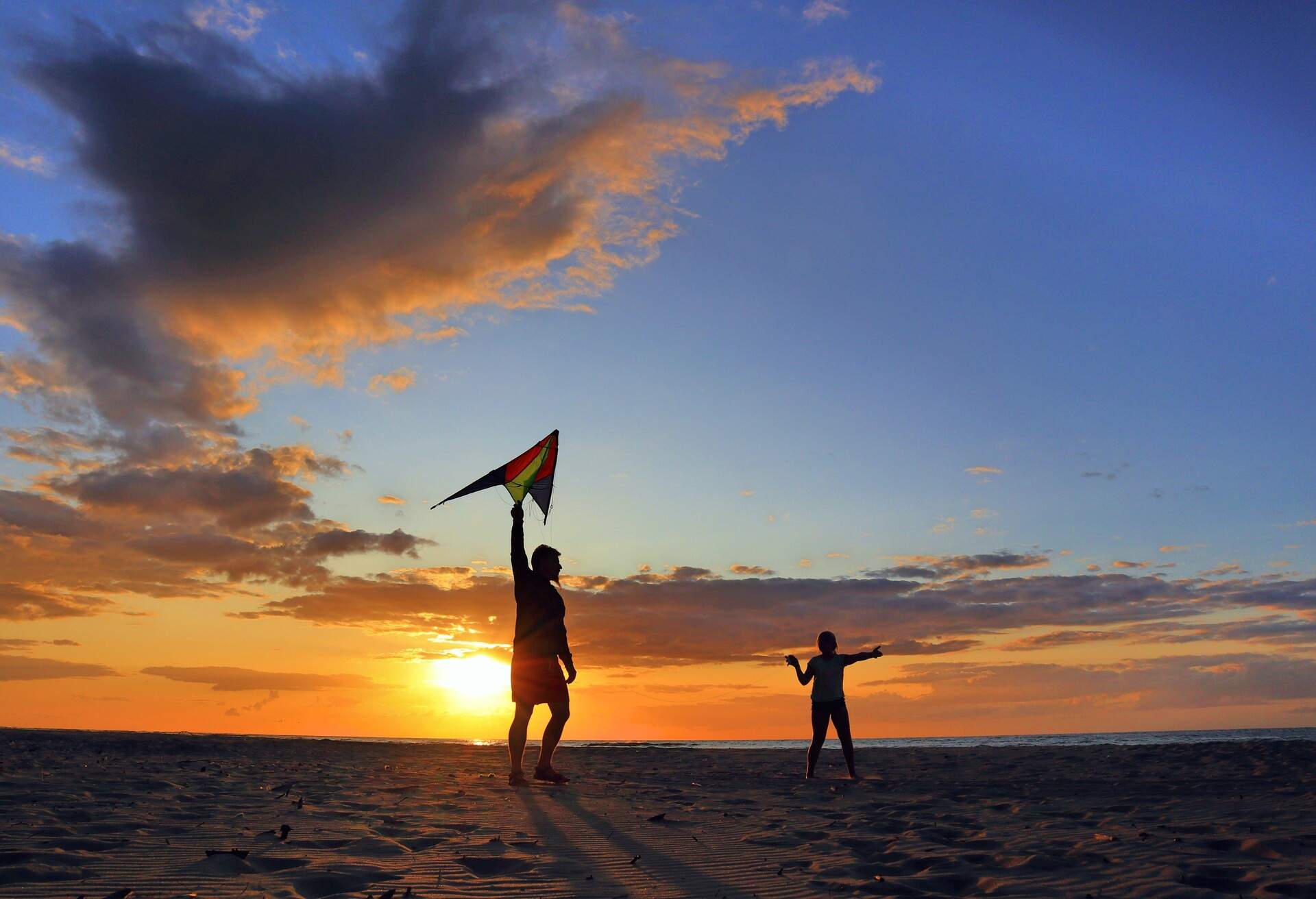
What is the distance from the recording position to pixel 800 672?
1067 cm

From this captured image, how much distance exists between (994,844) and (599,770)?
314 inches

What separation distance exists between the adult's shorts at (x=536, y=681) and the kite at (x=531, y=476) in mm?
1769

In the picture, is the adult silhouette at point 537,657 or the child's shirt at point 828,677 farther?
the child's shirt at point 828,677

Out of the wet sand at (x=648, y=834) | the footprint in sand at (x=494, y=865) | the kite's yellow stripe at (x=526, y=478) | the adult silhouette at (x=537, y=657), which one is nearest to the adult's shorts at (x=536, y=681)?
the adult silhouette at (x=537, y=657)

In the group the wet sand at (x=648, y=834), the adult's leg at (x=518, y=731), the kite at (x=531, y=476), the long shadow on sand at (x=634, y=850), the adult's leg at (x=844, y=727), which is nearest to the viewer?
the wet sand at (x=648, y=834)

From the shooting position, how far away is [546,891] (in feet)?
13.2

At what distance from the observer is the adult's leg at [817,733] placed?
1060cm

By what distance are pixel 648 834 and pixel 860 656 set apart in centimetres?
550

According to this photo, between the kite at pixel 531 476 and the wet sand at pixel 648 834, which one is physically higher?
the kite at pixel 531 476

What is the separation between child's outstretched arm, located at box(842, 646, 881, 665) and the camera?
10.4m

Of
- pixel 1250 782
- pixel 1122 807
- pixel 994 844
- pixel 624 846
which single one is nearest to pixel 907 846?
pixel 994 844

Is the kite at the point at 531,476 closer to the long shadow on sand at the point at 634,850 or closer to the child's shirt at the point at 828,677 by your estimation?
the long shadow on sand at the point at 634,850

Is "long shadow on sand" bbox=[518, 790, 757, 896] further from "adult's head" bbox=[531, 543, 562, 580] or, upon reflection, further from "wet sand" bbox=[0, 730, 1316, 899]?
"adult's head" bbox=[531, 543, 562, 580]

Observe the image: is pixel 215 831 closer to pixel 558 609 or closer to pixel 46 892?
pixel 46 892
